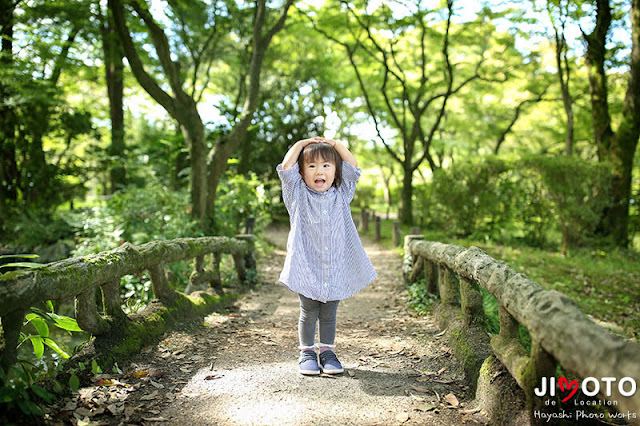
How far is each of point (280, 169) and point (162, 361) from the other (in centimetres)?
174

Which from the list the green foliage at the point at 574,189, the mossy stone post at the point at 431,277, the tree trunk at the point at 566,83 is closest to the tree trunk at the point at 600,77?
the tree trunk at the point at 566,83

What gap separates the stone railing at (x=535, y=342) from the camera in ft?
5.55

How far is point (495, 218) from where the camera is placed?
12.0 meters

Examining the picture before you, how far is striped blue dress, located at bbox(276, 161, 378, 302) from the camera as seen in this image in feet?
11.2

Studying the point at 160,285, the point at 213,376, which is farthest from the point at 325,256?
the point at 160,285

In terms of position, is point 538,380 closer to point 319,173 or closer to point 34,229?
point 319,173

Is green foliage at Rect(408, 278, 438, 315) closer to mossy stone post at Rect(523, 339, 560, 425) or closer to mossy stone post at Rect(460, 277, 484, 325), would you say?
mossy stone post at Rect(460, 277, 484, 325)

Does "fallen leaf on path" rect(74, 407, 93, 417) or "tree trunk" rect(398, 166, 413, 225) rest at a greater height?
"tree trunk" rect(398, 166, 413, 225)

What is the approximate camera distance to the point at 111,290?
3572mm

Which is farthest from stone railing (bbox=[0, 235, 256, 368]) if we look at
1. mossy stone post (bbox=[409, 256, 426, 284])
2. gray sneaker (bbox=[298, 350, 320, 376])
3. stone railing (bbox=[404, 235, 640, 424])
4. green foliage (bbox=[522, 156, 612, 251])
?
green foliage (bbox=[522, 156, 612, 251])

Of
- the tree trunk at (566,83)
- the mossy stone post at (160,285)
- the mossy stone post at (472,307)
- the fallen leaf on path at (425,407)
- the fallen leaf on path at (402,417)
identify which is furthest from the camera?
the tree trunk at (566,83)

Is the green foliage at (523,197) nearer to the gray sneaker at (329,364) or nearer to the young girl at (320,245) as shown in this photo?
the young girl at (320,245)

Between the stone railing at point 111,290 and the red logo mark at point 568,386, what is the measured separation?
110 inches

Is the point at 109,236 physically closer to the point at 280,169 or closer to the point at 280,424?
the point at 280,169
